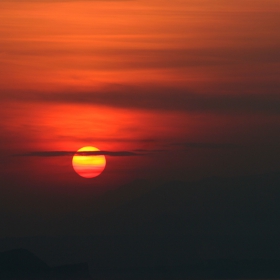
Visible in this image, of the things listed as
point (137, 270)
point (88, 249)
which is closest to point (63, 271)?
point (88, 249)

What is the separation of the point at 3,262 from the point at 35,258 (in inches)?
168

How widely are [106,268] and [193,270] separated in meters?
14.6

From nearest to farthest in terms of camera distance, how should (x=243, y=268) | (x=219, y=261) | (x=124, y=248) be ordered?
(x=124, y=248), (x=243, y=268), (x=219, y=261)

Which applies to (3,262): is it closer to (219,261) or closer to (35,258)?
(35,258)

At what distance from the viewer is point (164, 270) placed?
109 m

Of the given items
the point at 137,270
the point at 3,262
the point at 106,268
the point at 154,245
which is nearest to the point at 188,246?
the point at 154,245

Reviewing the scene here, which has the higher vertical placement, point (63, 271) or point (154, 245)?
point (154, 245)

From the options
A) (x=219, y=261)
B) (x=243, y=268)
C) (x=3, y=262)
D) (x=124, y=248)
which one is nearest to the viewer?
(x=3, y=262)

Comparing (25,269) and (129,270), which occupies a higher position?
(129,270)

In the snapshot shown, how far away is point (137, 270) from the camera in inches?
4793

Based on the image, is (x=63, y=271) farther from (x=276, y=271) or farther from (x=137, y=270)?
(x=137, y=270)

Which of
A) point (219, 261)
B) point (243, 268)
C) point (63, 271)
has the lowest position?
point (63, 271)

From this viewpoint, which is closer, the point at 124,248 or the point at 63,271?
the point at 63,271

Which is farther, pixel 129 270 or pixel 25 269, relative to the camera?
pixel 129 270
